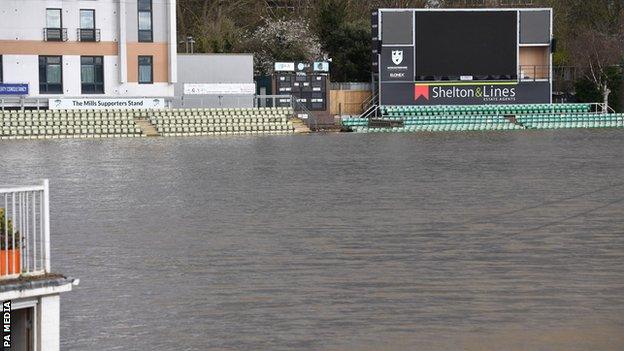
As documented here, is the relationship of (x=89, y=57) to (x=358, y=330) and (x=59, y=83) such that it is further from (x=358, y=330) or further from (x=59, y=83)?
(x=358, y=330)

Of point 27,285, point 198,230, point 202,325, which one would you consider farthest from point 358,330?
point 198,230

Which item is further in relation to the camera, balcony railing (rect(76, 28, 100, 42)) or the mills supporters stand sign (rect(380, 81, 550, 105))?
the mills supporters stand sign (rect(380, 81, 550, 105))

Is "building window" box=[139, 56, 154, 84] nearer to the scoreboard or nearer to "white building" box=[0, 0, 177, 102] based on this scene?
"white building" box=[0, 0, 177, 102]

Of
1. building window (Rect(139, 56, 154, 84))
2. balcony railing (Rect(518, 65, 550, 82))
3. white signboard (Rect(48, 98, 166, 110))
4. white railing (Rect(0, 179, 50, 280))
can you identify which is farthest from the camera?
balcony railing (Rect(518, 65, 550, 82))

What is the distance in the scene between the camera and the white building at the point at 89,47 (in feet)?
235

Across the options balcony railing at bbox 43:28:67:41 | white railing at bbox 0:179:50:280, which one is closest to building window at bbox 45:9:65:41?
balcony railing at bbox 43:28:67:41

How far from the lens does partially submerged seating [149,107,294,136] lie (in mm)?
71012

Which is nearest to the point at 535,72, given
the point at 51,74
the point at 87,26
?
the point at 87,26

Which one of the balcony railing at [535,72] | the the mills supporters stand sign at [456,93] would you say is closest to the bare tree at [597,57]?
the balcony railing at [535,72]

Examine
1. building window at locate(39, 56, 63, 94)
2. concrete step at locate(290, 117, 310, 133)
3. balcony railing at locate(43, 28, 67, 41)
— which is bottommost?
concrete step at locate(290, 117, 310, 133)

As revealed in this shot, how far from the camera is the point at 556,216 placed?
29.3 metres

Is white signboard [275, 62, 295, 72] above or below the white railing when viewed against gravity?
above
